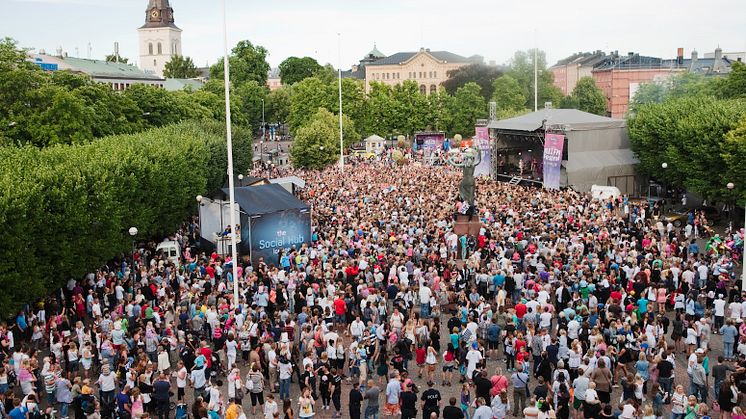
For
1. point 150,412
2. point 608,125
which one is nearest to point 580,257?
point 150,412

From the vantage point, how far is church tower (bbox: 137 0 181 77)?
498 feet

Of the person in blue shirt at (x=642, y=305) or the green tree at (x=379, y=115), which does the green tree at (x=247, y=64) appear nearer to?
the green tree at (x=379, y=115)

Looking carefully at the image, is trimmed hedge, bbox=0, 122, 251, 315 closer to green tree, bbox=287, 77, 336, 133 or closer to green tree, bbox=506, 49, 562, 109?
green tree, bbox=287, 77, 336, 133

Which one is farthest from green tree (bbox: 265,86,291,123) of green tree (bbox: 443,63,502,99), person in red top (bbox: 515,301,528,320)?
person in red top (bbox: 515,301,528,320)

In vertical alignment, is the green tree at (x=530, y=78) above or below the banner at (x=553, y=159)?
above

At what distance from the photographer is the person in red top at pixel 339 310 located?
67.2 ft

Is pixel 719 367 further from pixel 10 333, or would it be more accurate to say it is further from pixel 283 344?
pixel 10 333

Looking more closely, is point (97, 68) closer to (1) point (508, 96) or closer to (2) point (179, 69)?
(2) point (179, 69)

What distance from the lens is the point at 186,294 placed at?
21.1 m

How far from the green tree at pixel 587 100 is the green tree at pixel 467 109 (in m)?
19.3

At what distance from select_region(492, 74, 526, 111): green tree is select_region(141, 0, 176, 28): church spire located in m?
81.7

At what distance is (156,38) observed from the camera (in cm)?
15250

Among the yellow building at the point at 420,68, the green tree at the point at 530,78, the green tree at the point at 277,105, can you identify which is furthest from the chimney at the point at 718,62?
the green tree at the point at 277,105

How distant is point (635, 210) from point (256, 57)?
89691 millimetres
